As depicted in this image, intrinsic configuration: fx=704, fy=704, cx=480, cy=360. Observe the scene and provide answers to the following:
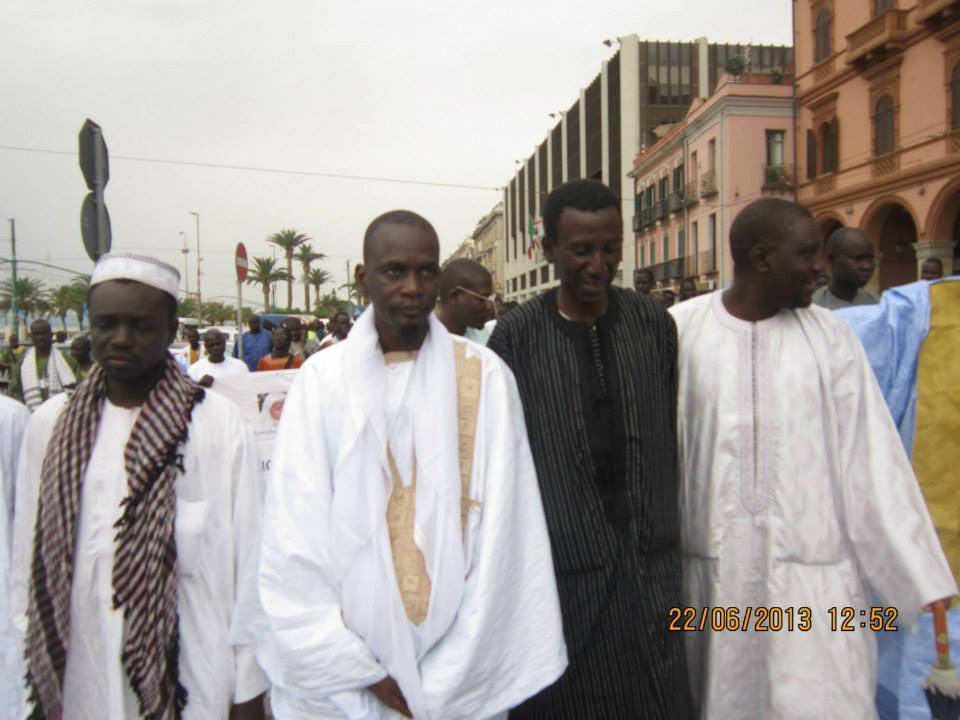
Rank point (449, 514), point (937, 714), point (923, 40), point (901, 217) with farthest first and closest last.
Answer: point (901, 217)
point (923, 40)
point (937, 714)
point (449, 514)

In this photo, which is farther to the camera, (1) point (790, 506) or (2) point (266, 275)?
(2) point (266, 275)

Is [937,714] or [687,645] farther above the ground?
[687,645]

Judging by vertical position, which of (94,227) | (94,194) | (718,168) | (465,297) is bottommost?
(465,297)

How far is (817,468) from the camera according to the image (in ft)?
7.73

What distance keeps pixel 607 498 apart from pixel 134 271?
5.15ft

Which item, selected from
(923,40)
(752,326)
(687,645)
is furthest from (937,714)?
(923,40)

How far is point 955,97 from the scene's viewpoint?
55.4ft

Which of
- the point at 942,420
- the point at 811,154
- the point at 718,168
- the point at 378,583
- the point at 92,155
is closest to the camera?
the point at 378,583

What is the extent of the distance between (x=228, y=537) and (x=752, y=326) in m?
1.88

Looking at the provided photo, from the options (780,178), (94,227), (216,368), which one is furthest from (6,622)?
(780,178)

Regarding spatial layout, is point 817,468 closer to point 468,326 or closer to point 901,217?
point 468,326

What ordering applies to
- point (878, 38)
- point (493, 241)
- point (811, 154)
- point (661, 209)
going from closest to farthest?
point (878, 38)
point (811, 154)
point (661, 209)
point (493, 241)

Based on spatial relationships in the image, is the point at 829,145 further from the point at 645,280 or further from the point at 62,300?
the point at 62,300

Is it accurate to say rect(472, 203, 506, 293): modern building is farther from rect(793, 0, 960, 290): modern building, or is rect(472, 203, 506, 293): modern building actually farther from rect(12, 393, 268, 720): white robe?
rect(12, 393, 268, 720): white robe
